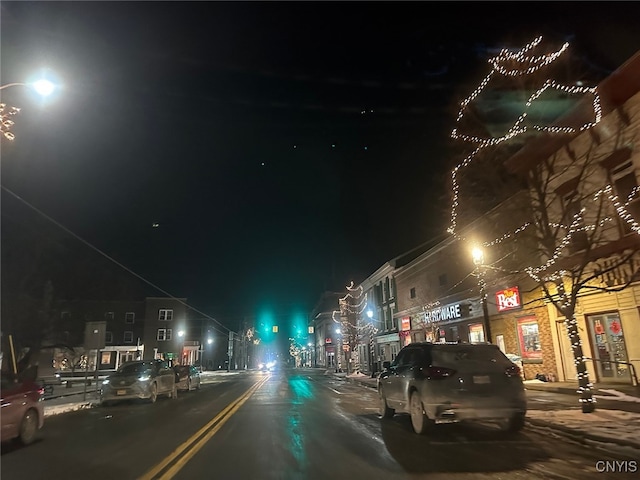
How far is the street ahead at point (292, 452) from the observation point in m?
6.52

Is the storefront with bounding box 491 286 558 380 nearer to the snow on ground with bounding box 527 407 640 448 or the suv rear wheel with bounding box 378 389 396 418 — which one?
the snow on ground with bounding box 527 407 640 448

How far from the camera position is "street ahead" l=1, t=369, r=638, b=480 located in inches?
257

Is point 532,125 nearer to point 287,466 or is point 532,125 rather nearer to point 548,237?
point 548,237

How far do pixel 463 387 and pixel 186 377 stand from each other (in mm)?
19582

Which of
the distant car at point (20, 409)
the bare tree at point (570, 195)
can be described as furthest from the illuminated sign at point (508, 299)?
the distant car at point (20, 409)

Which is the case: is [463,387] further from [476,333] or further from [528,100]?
[476,333]

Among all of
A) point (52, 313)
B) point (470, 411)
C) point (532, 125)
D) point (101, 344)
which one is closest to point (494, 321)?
point (532, 125)

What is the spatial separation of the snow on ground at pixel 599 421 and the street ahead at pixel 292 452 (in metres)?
0.67

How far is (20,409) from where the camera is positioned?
372 inches

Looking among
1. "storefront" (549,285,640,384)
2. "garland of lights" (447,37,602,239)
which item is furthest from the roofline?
"storefront" (549,285,640,384)

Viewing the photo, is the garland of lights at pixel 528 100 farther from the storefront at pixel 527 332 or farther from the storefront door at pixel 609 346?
the storefront at pixel 527 332

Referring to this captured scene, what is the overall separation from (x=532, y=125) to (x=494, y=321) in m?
13.1

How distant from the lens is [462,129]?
1438 cm

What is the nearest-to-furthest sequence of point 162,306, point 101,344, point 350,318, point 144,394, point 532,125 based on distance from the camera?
point 532,125 → point 144,394 → point 101,344 → point 350,318 → point 162,306
